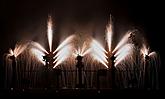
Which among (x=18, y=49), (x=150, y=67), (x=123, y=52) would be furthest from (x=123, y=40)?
(x=18, y=49)

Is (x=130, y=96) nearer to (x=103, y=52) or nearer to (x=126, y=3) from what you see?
(x=103, y=52)

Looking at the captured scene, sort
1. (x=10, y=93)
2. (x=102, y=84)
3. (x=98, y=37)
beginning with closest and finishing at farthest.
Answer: (x=10, y=93)
(x=102, y=84)
(x=98, y=37)

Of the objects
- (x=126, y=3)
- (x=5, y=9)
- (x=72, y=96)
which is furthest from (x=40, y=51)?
(x=72, y=96)

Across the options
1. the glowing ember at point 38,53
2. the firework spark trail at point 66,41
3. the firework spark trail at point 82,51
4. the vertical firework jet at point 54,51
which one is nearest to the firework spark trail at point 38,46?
the vertical firework jet at point 54,51

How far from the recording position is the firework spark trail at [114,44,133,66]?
84.9 ft

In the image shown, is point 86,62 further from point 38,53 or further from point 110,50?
point 38,53

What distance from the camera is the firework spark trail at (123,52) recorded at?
2589cm

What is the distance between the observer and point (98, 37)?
2705 cm

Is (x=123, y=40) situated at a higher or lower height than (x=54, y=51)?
higher

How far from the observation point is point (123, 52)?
26.4 m

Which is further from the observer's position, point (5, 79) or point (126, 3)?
point (126, 3)

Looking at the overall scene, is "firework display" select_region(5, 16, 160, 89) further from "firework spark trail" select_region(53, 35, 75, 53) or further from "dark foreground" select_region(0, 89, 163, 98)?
"dark foreground" select_region(0, 89, 163, 98)

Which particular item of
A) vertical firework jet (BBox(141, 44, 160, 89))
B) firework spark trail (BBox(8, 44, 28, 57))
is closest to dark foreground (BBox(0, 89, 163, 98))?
vertical firework jet (BBox(141, 44, 160, 89))

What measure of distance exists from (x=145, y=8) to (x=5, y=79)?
12.0 meters
